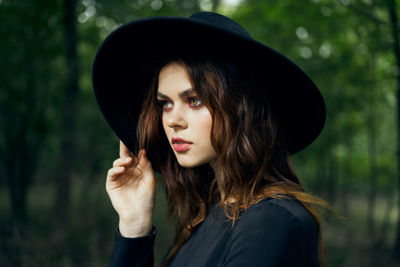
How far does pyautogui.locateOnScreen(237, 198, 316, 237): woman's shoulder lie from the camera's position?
1218 millimetres

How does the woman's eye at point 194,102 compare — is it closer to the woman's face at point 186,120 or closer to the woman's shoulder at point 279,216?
the woman's face at point 186,120

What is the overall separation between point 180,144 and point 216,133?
7.4 inches

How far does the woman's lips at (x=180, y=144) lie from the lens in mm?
1601

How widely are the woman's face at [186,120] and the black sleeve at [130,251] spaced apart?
55cm

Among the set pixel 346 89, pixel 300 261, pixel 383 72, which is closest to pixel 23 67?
pixel 300 261

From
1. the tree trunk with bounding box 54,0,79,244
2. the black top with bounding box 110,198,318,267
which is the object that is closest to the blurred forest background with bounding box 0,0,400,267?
the tree trunk with bounding box 54,0,79,244

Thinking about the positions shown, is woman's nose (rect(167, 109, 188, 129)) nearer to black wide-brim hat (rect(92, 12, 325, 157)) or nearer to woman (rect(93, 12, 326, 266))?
woman (rect(93, 12, 326, 266))

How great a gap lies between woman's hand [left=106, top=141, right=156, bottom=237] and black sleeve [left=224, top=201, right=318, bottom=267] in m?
0.72

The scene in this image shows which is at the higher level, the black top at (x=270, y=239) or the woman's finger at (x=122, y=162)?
the woman's finger at (x=122, y=162)

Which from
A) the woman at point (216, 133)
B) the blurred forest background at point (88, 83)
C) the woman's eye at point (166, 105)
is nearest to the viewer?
the woman at point (216, 133)

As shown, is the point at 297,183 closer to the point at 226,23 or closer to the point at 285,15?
the point at 226,23

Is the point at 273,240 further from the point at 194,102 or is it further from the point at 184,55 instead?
the point at 184,55

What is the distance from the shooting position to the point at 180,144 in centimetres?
162

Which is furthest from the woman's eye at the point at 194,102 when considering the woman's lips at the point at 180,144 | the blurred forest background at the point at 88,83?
the blurred forest background at the point at 88,83
